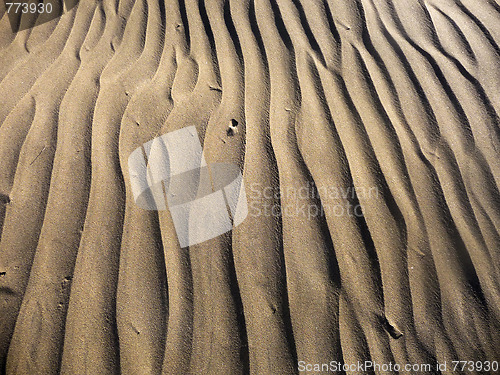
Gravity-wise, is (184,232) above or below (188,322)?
above

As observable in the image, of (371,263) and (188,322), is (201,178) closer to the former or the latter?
(188,322)

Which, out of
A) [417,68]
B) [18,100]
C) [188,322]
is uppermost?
[417,68]

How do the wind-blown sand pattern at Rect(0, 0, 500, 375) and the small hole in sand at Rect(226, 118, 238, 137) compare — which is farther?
the small hole in sand at Rect(226, 118, 238, 137)

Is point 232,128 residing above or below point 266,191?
above

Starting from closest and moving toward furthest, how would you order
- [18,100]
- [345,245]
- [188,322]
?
[188,322] → [345,245] → [18,100]

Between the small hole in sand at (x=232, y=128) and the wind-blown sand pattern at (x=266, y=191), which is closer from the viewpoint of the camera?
the wind-blown sand pattern at (x=266, y=191)

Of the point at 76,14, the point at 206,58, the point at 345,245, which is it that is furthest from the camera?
the point at 76,14

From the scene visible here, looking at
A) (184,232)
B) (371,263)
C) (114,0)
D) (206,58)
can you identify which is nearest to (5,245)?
(184,232)

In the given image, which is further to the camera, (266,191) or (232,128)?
(232,128)
